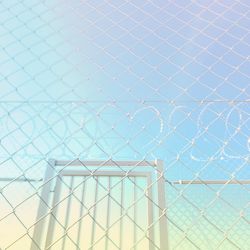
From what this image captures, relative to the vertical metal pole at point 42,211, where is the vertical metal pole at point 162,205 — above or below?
below

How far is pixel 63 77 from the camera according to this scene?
1122 millimetres

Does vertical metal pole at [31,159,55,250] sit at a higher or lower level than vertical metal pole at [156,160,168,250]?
higher

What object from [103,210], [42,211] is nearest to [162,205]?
[103,210]

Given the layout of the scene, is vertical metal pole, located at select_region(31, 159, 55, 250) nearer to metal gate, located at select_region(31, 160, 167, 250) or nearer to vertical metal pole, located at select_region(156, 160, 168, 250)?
metal gate, located at select_region(31, 160, 167, 250)

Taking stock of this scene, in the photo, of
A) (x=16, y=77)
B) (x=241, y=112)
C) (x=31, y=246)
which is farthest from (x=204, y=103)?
(x=31, y=246)

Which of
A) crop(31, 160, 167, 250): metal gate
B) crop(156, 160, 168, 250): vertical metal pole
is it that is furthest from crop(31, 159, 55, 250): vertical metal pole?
crop(156, 160, 168, 250): vertical metal pole

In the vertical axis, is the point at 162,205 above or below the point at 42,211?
below

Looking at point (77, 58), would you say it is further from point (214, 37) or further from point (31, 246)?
point (31, 246)

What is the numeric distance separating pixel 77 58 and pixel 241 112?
68 centimetres

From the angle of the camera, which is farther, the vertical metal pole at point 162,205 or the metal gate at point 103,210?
the vertical metal pole at point 162,205

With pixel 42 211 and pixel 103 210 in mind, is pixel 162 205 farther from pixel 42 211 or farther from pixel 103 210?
pixel 42 211

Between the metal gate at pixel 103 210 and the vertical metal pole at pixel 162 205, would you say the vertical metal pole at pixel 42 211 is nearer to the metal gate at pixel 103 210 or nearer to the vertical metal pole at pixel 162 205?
the metal gate at pixel 103 210

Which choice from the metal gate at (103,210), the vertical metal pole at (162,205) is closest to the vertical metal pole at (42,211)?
the metal gate at (103,210)

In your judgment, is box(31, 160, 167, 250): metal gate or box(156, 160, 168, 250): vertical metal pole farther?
box(156, 160, 168, 250): vertical metal pole
